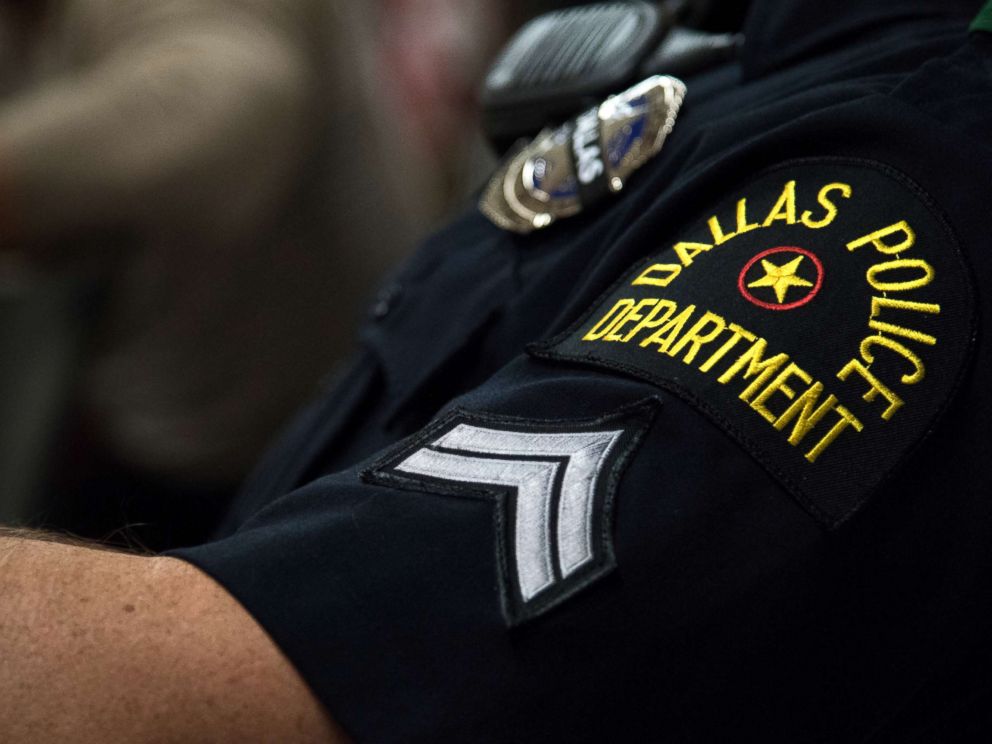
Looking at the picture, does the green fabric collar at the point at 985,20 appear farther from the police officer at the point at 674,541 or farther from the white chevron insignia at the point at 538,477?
the white chevron insignia at the point at 538,477

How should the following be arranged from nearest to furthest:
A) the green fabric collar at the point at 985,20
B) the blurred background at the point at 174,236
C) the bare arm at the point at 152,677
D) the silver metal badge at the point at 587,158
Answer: the bare arm at the point at 152,677 → the green fabric collar at the point at 985,20 → the silver metal badge at the point at 587,158 → the blurred background at the point at 174,236

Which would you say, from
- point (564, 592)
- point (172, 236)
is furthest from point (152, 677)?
point (172, 236)

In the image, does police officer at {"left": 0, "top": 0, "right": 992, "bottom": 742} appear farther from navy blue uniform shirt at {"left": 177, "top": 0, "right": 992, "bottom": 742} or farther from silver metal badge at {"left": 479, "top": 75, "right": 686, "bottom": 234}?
silver metal badge at {"left": 479, "top": 75, "right": 686, "bottom": 234}

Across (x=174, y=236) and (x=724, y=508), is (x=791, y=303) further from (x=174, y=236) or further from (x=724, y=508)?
(x=174, y=236)

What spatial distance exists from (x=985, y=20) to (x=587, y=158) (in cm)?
23

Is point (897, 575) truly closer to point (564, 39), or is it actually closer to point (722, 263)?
point (722, 263)

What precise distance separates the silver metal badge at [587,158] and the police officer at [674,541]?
147 mm

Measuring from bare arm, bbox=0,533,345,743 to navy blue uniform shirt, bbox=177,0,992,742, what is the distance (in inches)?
0.5

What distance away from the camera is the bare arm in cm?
45

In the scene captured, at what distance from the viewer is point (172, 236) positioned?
1.44m

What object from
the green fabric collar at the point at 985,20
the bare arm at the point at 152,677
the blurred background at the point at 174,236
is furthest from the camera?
the blurred background at the point at 174,236

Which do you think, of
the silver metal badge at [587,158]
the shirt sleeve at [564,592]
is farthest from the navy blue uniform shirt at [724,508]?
the silver metal badge at [587,158]

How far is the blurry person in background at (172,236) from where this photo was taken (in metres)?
1.36

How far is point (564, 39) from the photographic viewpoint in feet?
2.93
